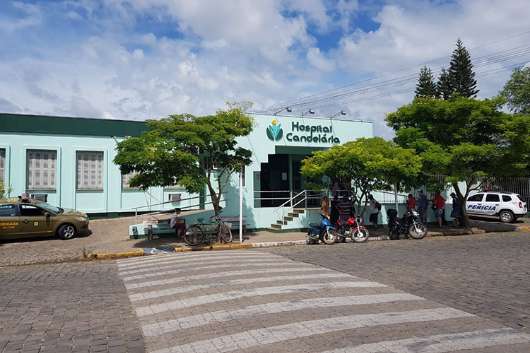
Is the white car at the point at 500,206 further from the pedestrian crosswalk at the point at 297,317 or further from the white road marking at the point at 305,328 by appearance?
the white road marking at the point at 305,328

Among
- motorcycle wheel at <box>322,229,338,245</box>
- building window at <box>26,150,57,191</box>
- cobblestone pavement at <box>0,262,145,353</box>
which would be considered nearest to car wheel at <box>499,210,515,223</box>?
motorcycle wheel at <box>322,229,338,245</box>

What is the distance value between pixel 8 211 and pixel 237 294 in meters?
13.3

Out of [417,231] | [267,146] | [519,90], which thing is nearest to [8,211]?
[267,146]

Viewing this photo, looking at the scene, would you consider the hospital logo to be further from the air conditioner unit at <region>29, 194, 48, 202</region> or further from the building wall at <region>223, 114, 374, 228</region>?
the air conditioner unit at <region>29, 194, 48, 202</region>

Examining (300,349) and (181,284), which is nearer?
(300,349)

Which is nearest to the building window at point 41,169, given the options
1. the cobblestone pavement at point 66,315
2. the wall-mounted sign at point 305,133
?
the wall-mounted sign at point 305,133

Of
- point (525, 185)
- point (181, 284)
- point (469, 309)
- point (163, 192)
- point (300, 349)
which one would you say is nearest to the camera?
point (300, 349)

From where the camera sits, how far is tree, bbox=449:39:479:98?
51669 mm

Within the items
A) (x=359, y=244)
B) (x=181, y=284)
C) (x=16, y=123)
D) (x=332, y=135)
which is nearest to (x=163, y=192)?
(x=16, y=123)

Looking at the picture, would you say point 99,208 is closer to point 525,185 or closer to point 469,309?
point 469,309

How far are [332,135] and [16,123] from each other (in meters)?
15.2

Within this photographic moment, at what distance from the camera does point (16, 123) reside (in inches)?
874

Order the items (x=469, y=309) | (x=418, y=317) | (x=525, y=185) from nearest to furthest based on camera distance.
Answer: (x=418, y=317) < (x=469, y=309) < (x=525, y=185)

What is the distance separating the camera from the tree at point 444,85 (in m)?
52.1
